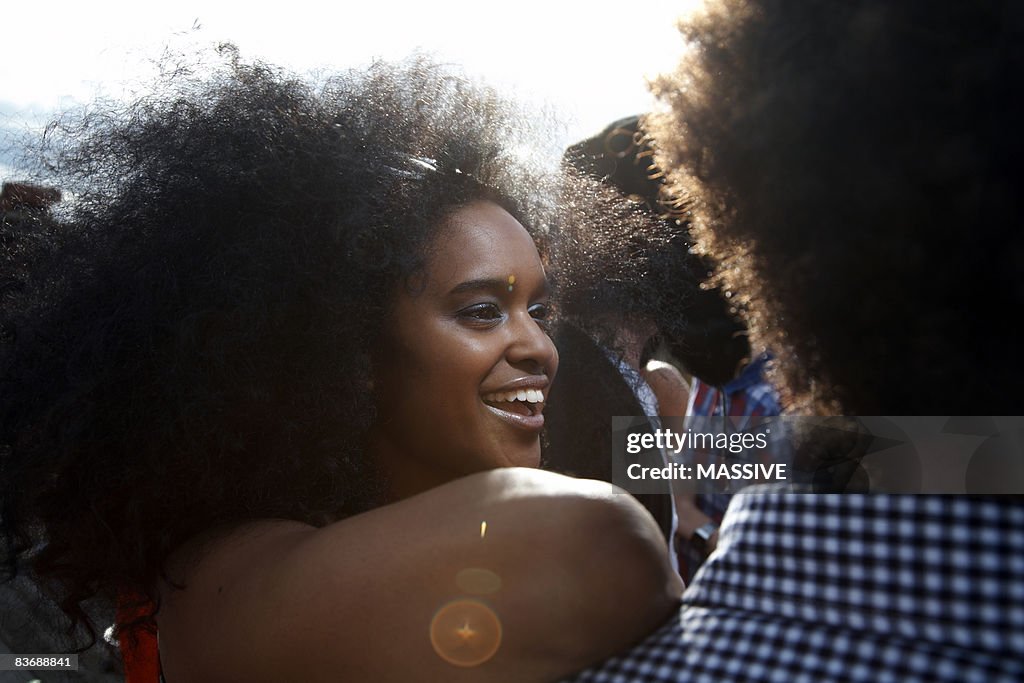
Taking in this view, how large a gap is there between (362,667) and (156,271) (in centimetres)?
102

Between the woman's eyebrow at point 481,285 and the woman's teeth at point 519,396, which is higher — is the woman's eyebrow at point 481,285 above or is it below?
above

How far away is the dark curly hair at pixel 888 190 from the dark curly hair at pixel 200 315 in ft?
3.56

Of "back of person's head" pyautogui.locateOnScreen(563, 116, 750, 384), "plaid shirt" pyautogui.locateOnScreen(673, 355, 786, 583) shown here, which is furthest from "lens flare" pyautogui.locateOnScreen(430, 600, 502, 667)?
"plaid shirt" pyautogui.locateOnScreen(673, 355, 786, 583)

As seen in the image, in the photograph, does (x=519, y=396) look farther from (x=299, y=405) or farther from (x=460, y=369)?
(x=299, y=405)

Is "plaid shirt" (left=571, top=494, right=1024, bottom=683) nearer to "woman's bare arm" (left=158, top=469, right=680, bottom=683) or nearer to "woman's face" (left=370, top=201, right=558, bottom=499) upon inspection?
"woman's bare arm" (left=158, top=469, right=680, bottom=683)

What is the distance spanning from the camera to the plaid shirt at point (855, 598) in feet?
2.91

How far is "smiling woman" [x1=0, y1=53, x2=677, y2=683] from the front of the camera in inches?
45.9

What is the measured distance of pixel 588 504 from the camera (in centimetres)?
118

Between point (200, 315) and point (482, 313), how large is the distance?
2.27 feet

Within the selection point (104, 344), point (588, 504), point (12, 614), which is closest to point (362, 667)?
point (588, 504)

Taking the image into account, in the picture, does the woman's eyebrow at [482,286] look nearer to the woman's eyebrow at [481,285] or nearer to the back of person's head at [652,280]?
the woman's eyebrow at [481,285]

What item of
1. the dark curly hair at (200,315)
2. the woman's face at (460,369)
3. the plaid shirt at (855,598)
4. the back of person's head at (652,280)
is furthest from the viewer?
the back of person's head at (652,280)

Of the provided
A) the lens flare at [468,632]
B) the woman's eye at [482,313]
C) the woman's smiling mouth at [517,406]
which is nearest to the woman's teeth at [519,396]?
the woman's smiling mouth at [517,406]

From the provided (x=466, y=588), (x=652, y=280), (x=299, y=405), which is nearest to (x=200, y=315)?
(x=299, y=405)
